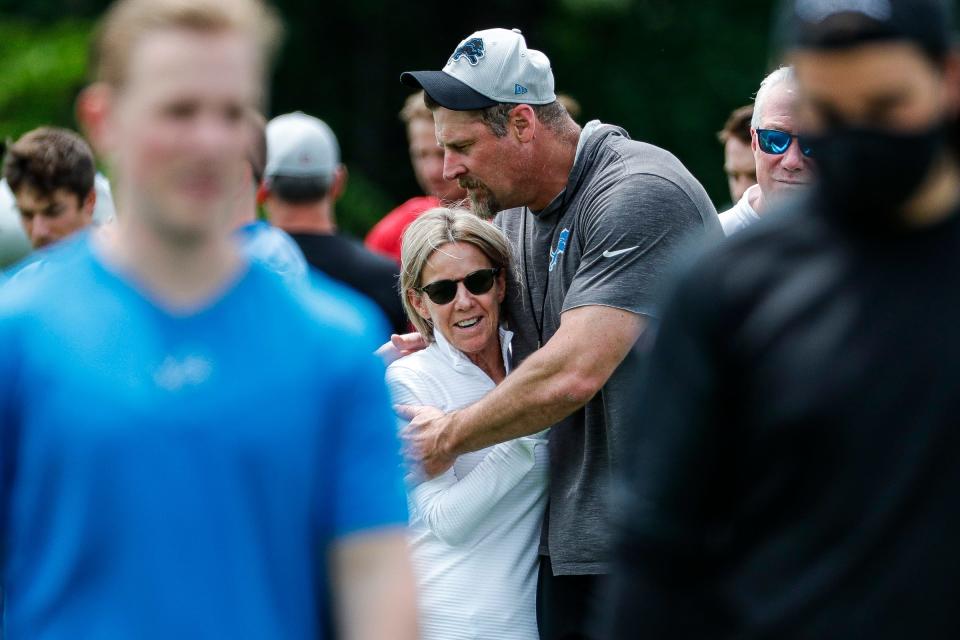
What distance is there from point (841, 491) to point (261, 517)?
83cm

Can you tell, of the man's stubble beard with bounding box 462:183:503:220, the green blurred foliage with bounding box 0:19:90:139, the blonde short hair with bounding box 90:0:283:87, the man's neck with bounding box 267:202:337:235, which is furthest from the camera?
the green blurred foliage with bounding box 0:19:90:139

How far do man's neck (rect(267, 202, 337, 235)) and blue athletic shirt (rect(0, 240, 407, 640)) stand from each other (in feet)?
15.7

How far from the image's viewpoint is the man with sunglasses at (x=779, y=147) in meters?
4.86

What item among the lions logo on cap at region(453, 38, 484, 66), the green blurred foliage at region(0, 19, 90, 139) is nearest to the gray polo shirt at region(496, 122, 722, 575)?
the lions logo on cap at region(453, 38, 484, 66)

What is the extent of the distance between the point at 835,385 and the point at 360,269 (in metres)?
4.65

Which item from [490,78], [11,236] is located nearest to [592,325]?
[490,78]

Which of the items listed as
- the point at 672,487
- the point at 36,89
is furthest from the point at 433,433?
the point at 36,89

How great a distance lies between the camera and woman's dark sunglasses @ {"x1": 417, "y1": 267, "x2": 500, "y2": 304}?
15.2ft

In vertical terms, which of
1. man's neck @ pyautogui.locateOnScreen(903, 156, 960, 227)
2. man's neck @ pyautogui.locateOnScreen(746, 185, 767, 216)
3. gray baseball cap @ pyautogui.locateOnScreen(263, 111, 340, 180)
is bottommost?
man's neck @ pyautogui.locateOnScreen(903, 156, 960, 227)

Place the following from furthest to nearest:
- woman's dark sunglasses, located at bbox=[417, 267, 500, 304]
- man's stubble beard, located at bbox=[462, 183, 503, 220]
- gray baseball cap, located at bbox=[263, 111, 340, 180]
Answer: gray baseball cap, located at bbox=[263, 111, 340, 180], man's stubble beard, located at bbox=[462, 183, 503, 220], woman's dark sunglasses, located at bbox=[417, 267, 500, 304]

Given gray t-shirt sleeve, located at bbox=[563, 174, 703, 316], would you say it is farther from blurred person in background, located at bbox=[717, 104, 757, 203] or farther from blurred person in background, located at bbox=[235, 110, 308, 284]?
blurred person in background, located at bbox=[717, 104, 757, 203]

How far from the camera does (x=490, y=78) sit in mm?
4883

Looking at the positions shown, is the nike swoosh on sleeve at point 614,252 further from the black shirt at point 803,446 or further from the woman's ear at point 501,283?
the black shirt at point 803,446

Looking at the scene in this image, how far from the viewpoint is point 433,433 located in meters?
4.42
